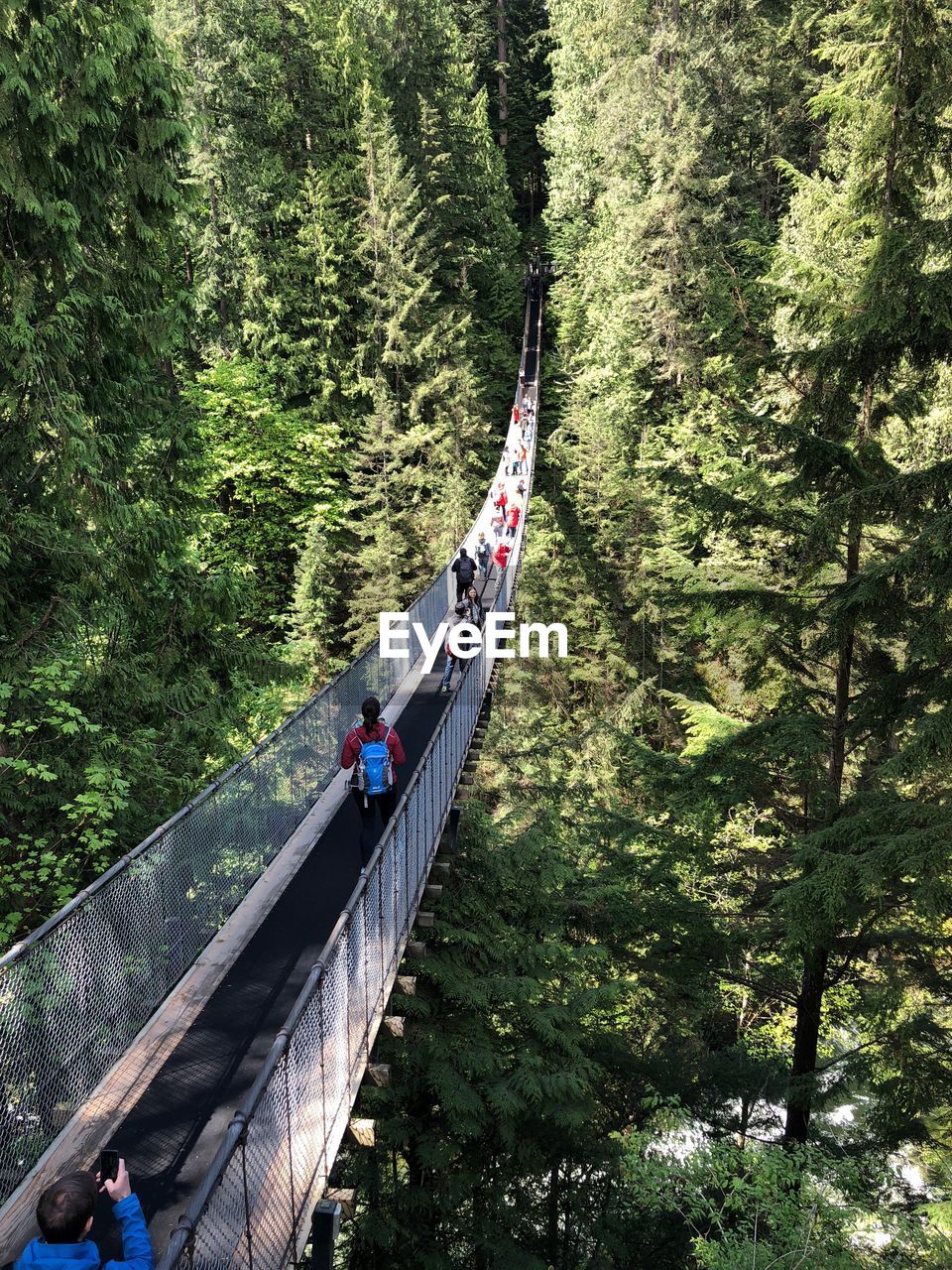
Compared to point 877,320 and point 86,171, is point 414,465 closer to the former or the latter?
point 86,171

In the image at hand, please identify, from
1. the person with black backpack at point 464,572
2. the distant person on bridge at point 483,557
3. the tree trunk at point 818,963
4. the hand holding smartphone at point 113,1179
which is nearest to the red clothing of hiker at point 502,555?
the distant person on bridge at point 483,557

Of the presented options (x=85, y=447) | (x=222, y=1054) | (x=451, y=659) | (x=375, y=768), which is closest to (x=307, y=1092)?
(x=222, y=1054)

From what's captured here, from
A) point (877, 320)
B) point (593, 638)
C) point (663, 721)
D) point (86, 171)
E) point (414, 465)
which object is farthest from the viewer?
point (414, 465)

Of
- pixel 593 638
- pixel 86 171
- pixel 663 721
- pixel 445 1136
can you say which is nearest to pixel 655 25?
pixel 593 638

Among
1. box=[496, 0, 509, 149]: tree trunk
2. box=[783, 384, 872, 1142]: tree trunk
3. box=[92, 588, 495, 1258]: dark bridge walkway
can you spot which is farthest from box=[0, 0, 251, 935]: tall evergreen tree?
box=[496, 0, 509, 149]: tree trunk

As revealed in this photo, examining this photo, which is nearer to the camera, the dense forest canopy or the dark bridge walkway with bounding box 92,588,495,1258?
the dark bridge walkway with bounding box 92,588,495,1258

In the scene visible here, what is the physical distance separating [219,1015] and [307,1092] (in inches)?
41.4

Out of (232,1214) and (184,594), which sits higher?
(184,594)

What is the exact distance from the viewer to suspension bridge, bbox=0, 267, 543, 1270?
3365mm

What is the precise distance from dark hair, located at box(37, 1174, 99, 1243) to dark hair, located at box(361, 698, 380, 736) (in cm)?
329

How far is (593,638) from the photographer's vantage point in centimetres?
2098

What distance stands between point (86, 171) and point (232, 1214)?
267 inches

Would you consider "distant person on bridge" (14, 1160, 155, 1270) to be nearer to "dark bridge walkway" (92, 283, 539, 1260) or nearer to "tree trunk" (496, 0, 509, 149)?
"dark bridge walkway" (92, 283, 539, 1260)

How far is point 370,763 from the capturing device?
5.85m
